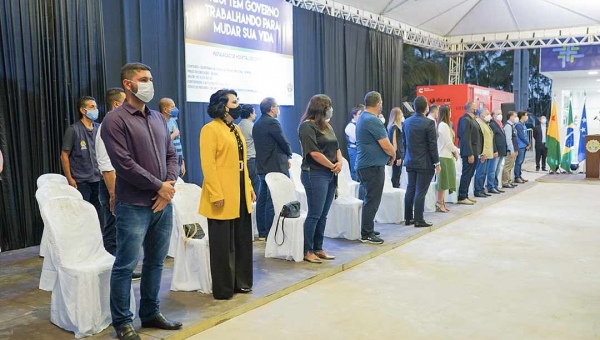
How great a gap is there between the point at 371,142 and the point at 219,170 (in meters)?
2.01

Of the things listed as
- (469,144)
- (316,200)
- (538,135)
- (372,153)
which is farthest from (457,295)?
(538,135)

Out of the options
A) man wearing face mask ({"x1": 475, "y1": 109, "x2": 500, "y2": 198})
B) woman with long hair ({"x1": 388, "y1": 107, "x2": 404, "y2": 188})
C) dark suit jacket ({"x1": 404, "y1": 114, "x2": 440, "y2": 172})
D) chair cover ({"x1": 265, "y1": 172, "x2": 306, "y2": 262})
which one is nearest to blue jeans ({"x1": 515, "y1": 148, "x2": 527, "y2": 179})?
man wearing face mask ({"x1": 475, "y1": 109, "x2": 500, "y2": 198})

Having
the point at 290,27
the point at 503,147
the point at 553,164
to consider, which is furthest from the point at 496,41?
the point at 290,27

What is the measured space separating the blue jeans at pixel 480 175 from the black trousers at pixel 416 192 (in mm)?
2490

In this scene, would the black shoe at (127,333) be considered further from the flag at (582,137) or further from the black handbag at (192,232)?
the flag at (582,137)

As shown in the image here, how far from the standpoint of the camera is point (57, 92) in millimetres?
5121

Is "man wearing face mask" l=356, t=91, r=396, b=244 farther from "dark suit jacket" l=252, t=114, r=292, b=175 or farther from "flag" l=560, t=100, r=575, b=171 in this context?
"flag" l=560, t=100, r=575, b=171

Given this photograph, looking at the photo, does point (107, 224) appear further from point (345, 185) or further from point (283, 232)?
point (345, 185)

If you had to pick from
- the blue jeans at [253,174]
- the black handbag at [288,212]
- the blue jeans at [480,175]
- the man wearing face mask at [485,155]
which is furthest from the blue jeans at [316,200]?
the blue jeans at [480,175]

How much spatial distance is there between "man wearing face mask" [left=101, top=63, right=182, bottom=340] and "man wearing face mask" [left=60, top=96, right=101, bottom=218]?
1923 mm

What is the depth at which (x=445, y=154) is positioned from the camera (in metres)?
6.83

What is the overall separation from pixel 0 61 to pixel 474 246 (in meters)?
4.63

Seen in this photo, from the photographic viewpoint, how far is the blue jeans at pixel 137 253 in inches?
106

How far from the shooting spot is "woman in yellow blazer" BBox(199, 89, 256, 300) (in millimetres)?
3309
